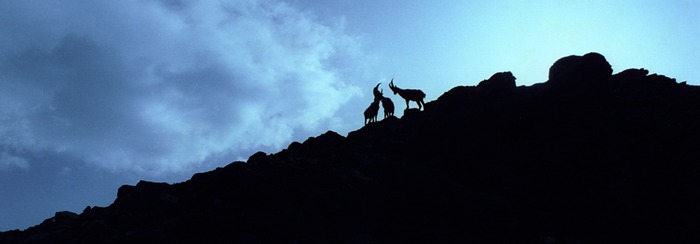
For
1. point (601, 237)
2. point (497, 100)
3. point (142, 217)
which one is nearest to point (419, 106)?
point (497, 100)

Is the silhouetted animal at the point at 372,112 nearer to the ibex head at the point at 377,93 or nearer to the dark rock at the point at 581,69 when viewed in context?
the ibex head at the point at 377,93

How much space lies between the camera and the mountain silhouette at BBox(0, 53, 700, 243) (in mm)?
12977

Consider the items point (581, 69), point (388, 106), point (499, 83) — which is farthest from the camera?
point (388, 106)

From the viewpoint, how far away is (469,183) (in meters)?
18.2

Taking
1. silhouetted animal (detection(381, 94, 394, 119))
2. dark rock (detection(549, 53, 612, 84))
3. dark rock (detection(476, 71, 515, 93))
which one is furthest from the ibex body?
dark rock (detection(549, 53, 612, 84))

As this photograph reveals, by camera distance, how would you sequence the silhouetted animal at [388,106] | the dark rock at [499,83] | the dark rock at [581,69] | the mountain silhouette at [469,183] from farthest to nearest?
the silhouetted animal at [388,106]
the dark rock at [499,83]
the dark rock at [581,69]
the mountain silhouette at [469,183]

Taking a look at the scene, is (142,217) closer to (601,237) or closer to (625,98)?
(601,237)

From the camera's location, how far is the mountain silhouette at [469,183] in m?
13.0

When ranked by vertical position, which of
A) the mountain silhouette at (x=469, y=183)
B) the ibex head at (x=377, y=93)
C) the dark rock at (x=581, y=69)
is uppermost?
the ibex head at (x=377, y=93)

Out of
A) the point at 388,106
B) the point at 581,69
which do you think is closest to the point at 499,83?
the point at 581,69

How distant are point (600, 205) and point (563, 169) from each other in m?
2.01

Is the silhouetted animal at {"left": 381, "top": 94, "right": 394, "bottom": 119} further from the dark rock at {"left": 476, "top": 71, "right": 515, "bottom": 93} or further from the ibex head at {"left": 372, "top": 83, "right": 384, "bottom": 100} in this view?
the dark rock at {"left": 476, "top": 71, "right": 515, "bottom": 93}

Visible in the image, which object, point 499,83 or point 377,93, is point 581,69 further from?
point 377,93

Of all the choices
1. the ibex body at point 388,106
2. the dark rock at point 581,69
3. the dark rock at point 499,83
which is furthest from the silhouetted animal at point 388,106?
the dark rock at point 581,69
